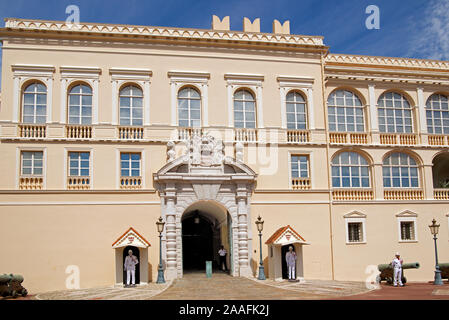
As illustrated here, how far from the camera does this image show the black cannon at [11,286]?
64.4ft

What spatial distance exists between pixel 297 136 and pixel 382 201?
572 centimetres

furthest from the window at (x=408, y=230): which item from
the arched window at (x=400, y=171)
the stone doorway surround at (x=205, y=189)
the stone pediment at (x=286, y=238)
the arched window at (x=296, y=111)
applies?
→ the stone doorway surround at (x=205, y=189)

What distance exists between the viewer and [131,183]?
24.2m

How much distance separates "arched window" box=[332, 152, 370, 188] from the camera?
26.7 m

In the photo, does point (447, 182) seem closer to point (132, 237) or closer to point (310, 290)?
point (310, 290)

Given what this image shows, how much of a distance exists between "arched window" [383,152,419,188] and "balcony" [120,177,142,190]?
1326cm

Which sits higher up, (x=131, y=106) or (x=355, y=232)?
(x=131, y=106)

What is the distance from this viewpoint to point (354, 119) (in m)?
27.7

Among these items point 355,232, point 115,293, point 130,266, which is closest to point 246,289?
point 115,293

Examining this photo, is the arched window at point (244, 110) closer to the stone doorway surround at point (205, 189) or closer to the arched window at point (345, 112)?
the stone doorway surround at point (205, 189)

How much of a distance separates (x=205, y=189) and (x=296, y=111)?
667 cm

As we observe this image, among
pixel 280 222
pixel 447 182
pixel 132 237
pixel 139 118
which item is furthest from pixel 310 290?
pixel 447 182

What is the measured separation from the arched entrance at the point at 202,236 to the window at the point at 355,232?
6.56m

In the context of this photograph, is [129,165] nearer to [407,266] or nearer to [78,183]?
[78,183]
